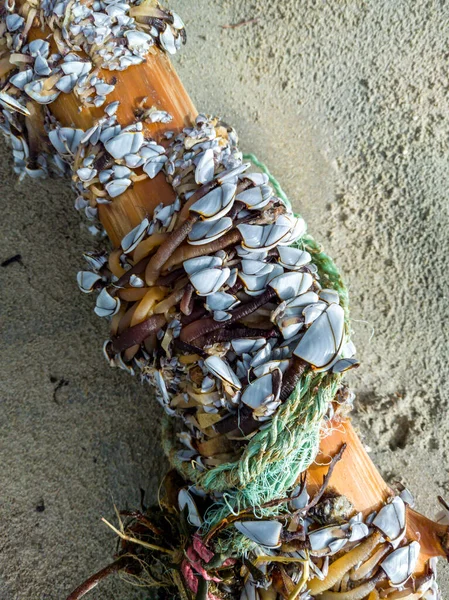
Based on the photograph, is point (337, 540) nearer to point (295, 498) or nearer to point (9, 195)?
point (295, 498)

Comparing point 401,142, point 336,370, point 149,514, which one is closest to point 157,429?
point 149,514

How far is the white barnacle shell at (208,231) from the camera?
0.68 meters

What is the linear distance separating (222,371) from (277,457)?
119 mm

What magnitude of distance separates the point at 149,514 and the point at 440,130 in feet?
2.88

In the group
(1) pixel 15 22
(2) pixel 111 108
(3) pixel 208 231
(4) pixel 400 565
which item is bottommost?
(4) pixel 400 565

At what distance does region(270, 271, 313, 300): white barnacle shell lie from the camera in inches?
27.2

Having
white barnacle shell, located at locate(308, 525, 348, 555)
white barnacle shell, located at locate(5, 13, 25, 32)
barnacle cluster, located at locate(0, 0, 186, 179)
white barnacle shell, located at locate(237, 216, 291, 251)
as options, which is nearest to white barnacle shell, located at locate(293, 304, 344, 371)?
white barnacle shell, located at locate(237, 216, 291, 251)

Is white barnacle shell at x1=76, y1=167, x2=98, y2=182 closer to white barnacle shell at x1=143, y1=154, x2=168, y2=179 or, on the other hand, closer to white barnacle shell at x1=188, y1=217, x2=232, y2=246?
white barnacle shell at x1=143, y1=154, x2=168, y2=179

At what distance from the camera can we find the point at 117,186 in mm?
753

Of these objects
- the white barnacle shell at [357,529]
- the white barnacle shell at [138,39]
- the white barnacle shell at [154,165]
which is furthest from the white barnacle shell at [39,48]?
the white barnacle shell at [357,529]

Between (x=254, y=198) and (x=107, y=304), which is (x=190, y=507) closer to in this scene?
(x=107, y=304)

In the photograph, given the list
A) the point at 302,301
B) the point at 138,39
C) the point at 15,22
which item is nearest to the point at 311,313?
the point at 302,301

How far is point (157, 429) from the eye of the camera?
984 mm

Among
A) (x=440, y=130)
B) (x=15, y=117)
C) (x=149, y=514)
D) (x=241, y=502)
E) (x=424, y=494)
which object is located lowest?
(x=424, y=494)
